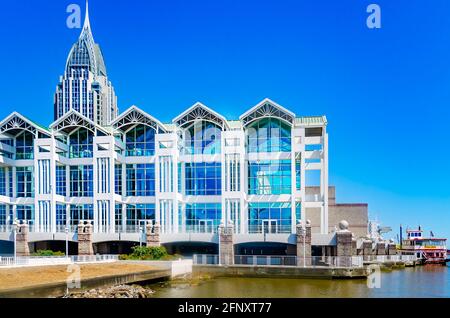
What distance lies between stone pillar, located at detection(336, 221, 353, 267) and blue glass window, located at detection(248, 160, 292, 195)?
7.53m

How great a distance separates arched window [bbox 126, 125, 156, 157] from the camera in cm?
3728

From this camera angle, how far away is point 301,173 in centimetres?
3575

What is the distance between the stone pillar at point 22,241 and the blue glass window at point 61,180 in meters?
4.60

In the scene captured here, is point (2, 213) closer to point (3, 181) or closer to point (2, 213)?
point (2, 213)

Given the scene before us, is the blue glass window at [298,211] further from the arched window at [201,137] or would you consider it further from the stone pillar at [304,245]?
the arched window at [201,137]

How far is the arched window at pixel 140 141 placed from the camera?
37.3 meters

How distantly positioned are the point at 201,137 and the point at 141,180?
18.5 feet

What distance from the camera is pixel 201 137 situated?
120ft

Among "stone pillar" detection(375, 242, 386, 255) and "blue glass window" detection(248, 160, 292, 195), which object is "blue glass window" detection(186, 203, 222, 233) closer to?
"blue glass window" detection(248, 160, 292, 195)

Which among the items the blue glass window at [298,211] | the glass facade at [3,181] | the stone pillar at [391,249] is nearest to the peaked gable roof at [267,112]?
the blue glass window at [298,211]

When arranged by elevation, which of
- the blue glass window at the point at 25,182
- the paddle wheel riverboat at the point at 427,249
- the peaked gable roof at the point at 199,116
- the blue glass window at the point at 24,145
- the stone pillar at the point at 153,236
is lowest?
the paddle wheel riverboat at the point at 427,249
